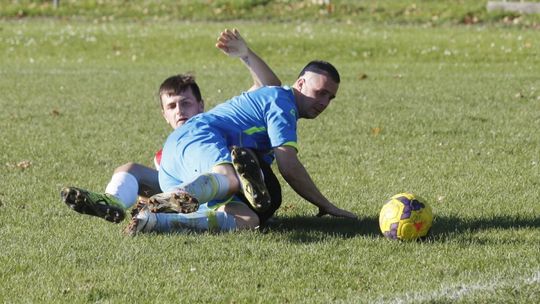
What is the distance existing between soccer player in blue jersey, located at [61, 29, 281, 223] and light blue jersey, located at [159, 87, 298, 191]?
0.70ft

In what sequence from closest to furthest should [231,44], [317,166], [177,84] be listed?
[231,44], [177,84], [317,166]

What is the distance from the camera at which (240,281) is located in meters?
5.48

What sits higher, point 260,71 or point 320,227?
point 260,71

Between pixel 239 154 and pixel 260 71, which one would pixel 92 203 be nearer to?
pixel 239 154

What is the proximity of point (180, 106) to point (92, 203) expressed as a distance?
66.6 inches

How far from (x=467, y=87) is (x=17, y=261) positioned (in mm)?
10311

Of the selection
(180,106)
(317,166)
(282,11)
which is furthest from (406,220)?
(282,11)

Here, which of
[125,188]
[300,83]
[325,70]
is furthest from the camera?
[300,83]

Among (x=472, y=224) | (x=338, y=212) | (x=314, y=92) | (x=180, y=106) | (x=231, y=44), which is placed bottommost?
(x=472, y=224)

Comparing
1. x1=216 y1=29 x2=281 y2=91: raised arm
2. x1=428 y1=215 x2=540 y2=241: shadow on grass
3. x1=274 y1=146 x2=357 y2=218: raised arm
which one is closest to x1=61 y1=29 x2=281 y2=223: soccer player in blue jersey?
x1=216 y1=29 x2=281 y2=91: raised arm

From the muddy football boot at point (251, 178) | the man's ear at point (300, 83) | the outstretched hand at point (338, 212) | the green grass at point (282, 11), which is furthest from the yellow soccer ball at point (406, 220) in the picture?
the green grass at point (282, 11)

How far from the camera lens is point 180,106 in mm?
7723

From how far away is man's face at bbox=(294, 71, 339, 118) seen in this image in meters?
7.11

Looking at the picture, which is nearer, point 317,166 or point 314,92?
point 314,92
